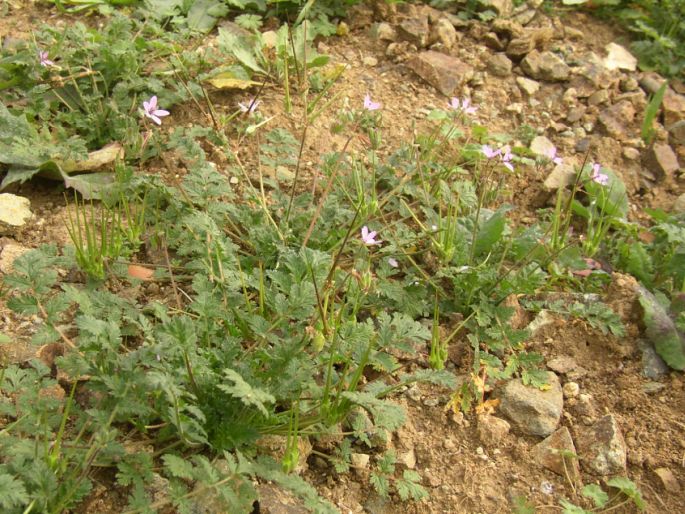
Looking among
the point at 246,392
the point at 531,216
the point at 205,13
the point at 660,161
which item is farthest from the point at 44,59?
the point at 660,161

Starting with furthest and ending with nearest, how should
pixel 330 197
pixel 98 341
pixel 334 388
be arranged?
pixel 330 197 < pixel 334 388 < pixel 98 341

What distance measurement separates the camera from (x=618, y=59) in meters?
4.04

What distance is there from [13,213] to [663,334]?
2.48 m

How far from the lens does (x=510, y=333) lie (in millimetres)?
2479

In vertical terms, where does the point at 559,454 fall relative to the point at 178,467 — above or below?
below

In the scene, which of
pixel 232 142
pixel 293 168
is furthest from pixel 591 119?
pixel 232 142

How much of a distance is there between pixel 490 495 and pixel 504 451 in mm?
177

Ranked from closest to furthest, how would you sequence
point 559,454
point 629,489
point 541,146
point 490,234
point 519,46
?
point 629,489 < point 559,454 < point 490,234 < point 541,146 < point 519,46

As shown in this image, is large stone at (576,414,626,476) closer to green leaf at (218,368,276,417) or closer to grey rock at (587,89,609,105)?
green leaf at (218,368,276,417)

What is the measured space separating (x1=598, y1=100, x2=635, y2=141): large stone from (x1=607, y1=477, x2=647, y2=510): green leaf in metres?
2.04

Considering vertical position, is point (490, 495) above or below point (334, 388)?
below

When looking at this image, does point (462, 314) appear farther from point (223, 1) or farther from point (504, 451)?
point (223, 1)

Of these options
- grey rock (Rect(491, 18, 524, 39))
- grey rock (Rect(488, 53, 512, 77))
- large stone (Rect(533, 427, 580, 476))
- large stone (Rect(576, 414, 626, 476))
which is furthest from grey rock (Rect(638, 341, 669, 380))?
grey rock (Rect(491, 18, 524, 39))

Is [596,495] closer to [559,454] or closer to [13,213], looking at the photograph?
[559,454]
